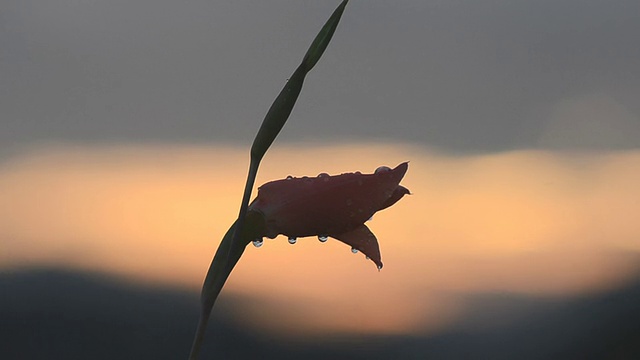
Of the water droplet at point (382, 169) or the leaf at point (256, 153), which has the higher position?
the water droplet at point (382, 169)

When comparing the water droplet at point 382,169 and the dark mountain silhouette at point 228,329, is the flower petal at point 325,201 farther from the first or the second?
the dark mountain silhouette at point 228,329

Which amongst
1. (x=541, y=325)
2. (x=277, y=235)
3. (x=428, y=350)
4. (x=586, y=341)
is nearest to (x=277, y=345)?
(x=428, y=350)

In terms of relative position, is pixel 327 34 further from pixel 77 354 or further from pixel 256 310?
pixel 77 354

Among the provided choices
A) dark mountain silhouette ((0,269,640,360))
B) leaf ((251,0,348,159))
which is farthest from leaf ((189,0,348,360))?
dark mountain silhouette ((0,269,640,360))

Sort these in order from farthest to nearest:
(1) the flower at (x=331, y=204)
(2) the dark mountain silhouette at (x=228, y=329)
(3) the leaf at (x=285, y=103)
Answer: (2) the dark mountain silhouette at (x=228, y=329), (1) the flower at (x=331, y=204), (3) the leaf at (x=285, y=103)

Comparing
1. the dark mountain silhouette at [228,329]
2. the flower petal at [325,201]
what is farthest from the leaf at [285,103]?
the dark mountain silhouette at [228,329]

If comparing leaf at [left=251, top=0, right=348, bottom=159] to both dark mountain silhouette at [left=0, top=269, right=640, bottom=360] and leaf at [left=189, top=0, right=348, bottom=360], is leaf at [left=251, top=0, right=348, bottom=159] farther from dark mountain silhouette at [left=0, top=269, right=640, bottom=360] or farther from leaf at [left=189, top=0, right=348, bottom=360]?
dark mountain silhouette at [left=0, top=269, right=640, bottom=360]
